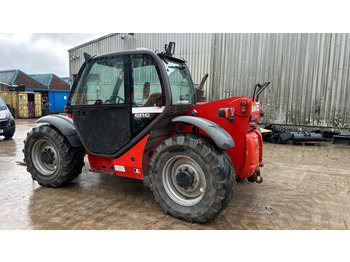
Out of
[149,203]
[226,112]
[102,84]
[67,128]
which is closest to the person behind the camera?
[226,112]

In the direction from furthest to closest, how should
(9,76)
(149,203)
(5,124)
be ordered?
(9,76), (5,124), (149,203)

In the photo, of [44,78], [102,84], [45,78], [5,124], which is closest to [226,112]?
[102,84]

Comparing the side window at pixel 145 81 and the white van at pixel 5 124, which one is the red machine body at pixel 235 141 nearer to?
the side window at pixel 145 81

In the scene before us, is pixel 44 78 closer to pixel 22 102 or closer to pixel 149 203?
pixel 22 102

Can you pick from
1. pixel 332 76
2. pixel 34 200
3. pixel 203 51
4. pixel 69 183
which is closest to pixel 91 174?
pixel 69 183

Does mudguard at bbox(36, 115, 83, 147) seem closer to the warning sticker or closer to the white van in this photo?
the warning sticker

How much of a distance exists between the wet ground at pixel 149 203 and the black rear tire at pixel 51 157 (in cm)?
19

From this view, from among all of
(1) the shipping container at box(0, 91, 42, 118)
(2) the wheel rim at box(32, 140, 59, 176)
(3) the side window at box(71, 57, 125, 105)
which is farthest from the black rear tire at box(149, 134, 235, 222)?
(1) the shipping container at box(0, 91, 42, 118)

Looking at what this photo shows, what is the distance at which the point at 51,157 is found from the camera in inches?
157

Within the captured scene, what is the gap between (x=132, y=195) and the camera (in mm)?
3693

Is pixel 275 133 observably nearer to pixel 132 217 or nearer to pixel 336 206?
pixel 336 206

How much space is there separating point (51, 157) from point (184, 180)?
2.45 m

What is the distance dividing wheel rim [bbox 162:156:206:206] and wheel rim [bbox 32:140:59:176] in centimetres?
203

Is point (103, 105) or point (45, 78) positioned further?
point (45, 78)
